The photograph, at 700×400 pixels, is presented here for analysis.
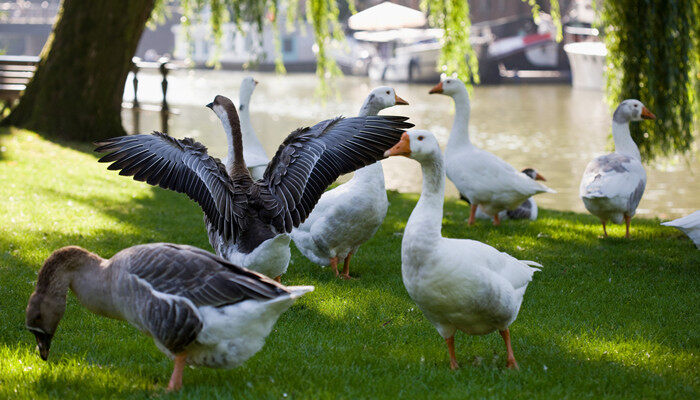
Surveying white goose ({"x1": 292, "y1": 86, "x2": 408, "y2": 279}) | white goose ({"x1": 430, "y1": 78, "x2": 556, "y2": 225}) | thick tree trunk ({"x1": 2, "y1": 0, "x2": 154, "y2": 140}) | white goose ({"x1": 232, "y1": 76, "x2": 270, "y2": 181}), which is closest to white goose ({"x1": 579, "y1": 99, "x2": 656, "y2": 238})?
white goose ({"x1": 430, "y1": 78, "x2": 556, "y2": 225})

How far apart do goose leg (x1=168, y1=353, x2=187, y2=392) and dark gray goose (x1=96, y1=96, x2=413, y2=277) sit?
4.58 ft

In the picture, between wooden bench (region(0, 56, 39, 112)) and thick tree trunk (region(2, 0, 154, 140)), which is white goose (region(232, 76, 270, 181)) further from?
wooden bench (region(0, 56, 39, 112))

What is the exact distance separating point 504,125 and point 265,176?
Result: 2241 centimetres

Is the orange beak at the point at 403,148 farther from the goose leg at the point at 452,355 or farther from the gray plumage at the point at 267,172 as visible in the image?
the goose leg at the point at 452,355

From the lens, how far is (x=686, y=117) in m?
9.93

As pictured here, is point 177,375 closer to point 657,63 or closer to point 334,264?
point 334,264

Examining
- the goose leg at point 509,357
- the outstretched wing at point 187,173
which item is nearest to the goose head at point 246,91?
the outstretched wing at point 187,173

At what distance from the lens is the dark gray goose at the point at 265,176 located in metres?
5.27

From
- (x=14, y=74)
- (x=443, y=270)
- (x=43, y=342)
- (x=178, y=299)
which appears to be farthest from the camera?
(x=14, y=74)

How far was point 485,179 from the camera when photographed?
29.4ft

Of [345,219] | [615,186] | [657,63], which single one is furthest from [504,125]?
[345,219]

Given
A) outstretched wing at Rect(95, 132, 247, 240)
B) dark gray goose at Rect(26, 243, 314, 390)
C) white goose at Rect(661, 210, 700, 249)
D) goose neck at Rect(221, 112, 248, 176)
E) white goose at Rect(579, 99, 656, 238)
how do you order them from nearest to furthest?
dark gray goose at Rect(26, 243, 314, 390)
outstretched wing at Rect(95, 132, 247, 240)
goose neck at Rect(221, 112, 248, 176)
white goose at Rect(661, 210, 700, 249)
white goose at Rect(579, 99, 656, 238)

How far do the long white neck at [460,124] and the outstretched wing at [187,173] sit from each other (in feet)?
15.0

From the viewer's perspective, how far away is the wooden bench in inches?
710
